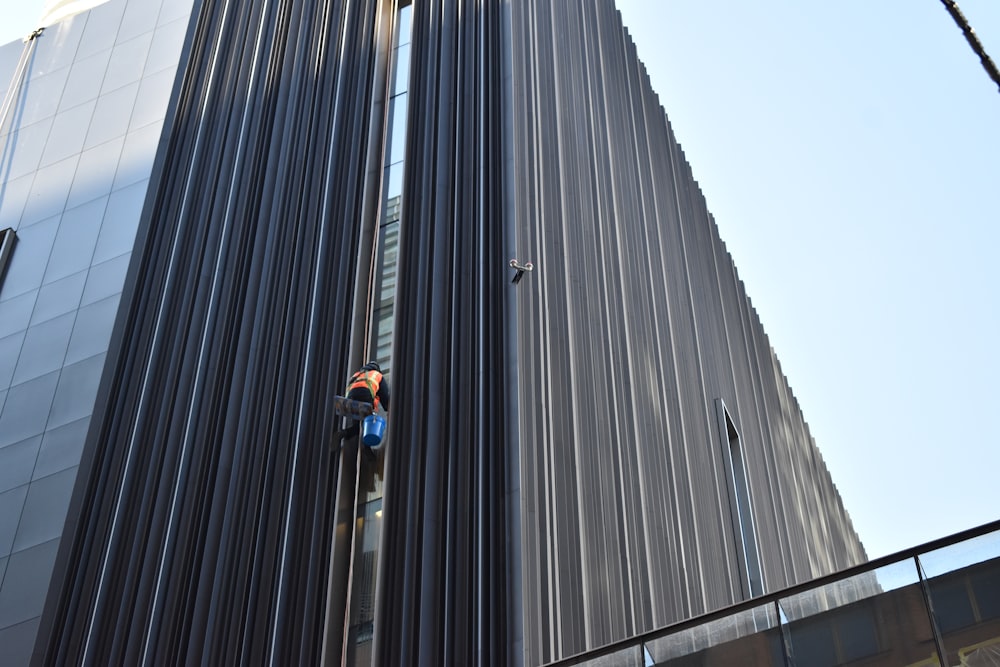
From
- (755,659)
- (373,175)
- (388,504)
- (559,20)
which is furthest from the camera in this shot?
(559,20)

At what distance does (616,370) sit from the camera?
23078mm

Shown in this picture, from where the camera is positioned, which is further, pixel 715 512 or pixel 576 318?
pixel 715 512

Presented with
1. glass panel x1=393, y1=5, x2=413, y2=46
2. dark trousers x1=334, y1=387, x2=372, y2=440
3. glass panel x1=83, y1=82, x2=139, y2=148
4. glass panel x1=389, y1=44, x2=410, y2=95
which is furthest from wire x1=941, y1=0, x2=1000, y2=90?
glass panel x1=83, y1=82, x2=139, y2=148

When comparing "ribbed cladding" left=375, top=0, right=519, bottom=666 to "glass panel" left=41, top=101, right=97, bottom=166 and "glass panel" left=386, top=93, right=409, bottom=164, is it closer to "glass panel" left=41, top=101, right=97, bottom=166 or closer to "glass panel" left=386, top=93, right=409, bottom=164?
"glass panel" left=386, top=93, right=409, bottom=164

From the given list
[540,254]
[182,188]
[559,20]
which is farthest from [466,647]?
[559,20]

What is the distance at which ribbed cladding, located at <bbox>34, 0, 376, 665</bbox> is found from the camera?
57.0 ft

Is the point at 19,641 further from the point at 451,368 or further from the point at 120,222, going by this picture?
the point at 120,222

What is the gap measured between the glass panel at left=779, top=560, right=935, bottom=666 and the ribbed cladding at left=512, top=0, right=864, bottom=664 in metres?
3.78

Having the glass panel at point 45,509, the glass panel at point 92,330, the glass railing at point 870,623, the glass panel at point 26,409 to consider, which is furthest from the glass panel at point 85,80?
the glass railing at point 870,623

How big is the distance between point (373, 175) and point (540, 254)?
3.66m

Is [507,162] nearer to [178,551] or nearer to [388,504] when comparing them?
[388,504]

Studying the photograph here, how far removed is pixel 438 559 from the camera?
16234 millimetres

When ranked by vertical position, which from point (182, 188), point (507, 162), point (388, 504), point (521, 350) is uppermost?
point (182, 188)

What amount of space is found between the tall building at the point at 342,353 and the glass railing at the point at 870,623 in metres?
2.54
